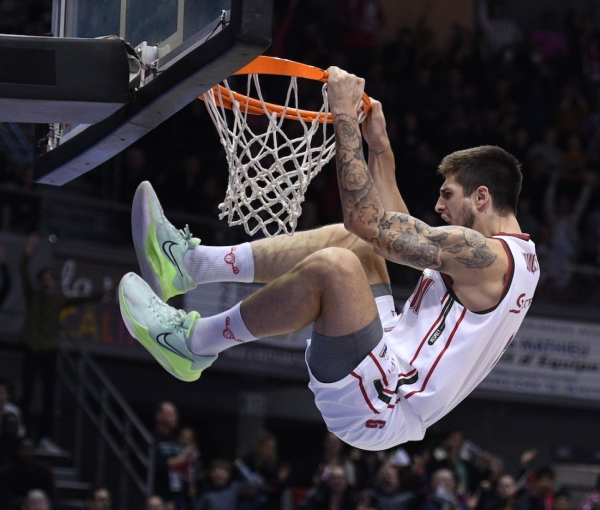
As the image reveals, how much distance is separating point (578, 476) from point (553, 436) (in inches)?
32.6

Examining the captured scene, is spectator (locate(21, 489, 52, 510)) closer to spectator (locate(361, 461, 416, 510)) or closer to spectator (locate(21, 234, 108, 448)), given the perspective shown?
spectator (locate(21, 234, 108, 448))

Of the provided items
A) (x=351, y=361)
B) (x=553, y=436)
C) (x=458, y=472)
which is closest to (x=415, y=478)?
(x=458, y=472)

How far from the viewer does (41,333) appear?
34.4 feet

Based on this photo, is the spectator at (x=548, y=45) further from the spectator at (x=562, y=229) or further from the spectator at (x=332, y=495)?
the spectator at (x=332, y=495)

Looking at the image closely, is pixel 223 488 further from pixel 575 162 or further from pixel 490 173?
pixel 575 162

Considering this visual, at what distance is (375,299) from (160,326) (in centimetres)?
98

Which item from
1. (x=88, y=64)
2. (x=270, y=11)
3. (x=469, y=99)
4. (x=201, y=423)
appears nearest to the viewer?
(x=270, y=11)

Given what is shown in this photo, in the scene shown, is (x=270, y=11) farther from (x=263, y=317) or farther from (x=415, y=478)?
(x=415, y=478)

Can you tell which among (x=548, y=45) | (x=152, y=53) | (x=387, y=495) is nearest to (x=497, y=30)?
(x=548, y=45)

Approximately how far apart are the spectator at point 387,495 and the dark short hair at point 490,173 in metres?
5.74

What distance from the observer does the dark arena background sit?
10320mm

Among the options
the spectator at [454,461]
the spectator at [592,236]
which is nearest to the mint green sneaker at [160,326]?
the spectator at [454,461]

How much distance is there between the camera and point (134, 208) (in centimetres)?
505

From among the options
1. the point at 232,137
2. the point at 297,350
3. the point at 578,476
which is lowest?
the point at 578,476
